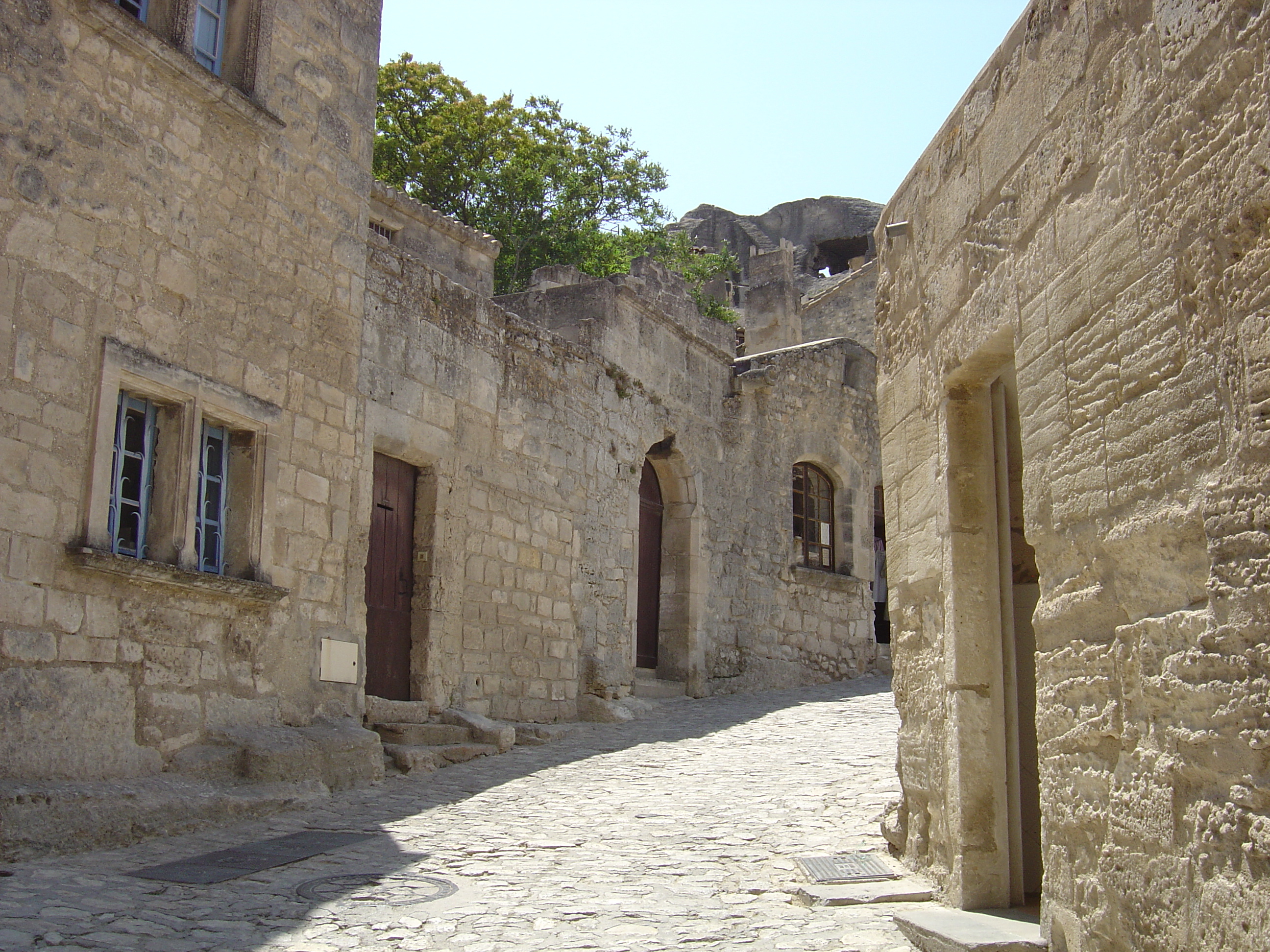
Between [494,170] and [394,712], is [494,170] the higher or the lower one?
the higher one

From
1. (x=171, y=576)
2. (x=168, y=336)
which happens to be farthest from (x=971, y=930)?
(x=168, y=336)

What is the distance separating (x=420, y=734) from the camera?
7602 mm

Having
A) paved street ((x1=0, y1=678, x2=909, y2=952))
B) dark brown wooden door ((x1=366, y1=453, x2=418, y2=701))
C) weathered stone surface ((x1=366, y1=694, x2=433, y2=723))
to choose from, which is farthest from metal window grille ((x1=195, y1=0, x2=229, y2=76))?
paved street ((x1=0, y1=678, x2=909, y2=952))

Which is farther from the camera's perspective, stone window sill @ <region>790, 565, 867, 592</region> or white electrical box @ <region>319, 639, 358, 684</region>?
stone window sill @ <region>790, 565, 867, 592</region>

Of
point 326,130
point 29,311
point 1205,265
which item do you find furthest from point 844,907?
point 326,130

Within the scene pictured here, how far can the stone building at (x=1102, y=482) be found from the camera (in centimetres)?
235

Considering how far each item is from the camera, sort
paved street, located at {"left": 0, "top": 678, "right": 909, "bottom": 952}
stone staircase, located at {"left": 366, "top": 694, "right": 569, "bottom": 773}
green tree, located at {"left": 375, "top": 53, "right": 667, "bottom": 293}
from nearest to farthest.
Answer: paved street, located at {"left": 0, "top": 678, "right": 909, "bottom": 952}
stone staircase, located at {"left": 366, "top": 694, "right": 569, "bottom": 773}
green tree, located at {"left": 375, "top": 53, "right": 667, "bottom": 293}

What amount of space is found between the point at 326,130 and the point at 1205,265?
6036 mm

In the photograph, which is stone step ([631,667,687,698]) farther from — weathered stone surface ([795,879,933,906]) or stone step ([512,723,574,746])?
weathered stone surface ([795,879,933,906])

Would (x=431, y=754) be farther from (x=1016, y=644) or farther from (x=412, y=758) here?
(x=1016, y=644)

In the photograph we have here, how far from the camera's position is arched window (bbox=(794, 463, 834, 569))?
14.0m

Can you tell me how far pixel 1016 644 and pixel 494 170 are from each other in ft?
60.0

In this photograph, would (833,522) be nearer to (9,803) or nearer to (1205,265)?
(9,803)

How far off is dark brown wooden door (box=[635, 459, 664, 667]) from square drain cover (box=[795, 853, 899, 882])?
6990 mm
